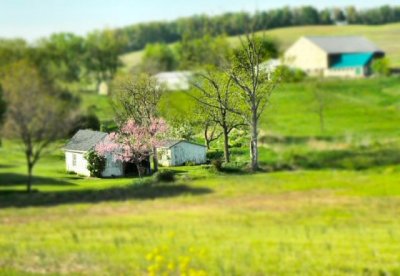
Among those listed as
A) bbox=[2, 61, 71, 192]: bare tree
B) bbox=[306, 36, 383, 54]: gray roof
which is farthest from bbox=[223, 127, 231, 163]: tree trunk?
bbox=[306, 36, 383, 54]: gray roof

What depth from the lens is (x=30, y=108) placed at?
6938 mm

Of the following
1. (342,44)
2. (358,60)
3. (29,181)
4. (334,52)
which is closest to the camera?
(29,181)

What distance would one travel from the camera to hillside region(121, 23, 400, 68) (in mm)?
10312

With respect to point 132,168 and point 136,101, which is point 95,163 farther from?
point 136,101

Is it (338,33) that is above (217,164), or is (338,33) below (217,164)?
above

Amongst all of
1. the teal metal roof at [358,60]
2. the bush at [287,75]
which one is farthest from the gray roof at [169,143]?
the teal metal roof at [358,60]

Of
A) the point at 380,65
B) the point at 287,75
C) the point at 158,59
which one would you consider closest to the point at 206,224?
the point at 287,75

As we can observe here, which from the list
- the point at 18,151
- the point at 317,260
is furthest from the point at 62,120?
the point at 317,260

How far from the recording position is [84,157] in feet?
25.1

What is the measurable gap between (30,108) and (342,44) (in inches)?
881

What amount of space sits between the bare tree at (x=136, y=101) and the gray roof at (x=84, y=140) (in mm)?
414

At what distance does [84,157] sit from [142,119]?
88 cm

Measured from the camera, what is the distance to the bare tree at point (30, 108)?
22.6ft

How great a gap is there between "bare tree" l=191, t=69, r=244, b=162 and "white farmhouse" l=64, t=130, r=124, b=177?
4.39 ft
